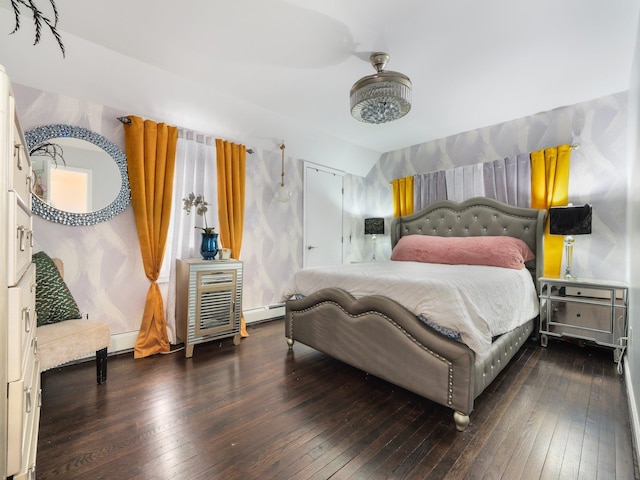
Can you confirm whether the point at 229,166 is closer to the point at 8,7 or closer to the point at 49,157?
the point at 49,157

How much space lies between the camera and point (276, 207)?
13.2 ft

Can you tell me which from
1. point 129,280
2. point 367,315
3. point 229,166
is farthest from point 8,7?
point 367,315

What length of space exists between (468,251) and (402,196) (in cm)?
162

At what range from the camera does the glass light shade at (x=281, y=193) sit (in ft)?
12.9

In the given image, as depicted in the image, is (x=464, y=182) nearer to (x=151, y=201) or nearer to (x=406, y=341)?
(x=406, y=341)

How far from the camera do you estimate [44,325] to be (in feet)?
6.86

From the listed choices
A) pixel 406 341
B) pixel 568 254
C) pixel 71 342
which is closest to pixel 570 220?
pixel 568 254

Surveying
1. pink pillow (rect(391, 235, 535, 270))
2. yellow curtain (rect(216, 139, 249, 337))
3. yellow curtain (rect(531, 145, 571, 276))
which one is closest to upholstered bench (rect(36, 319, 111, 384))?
yellow curtain (rect(216, 139, 249, 337))

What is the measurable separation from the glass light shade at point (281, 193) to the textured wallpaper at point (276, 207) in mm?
89

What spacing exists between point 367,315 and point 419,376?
51cm

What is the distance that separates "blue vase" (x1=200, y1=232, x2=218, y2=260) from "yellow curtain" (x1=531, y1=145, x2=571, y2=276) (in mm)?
3618

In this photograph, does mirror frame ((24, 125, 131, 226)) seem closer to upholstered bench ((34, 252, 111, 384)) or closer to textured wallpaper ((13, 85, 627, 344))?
textured wallpaper ((13, 85, 627, 344))

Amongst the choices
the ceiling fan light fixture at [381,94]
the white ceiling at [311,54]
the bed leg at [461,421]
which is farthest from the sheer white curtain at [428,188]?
the bed leg at [461,421]

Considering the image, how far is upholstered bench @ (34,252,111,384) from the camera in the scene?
1.86 metres
